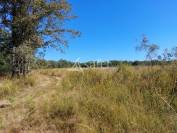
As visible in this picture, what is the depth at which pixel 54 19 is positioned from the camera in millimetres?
17188

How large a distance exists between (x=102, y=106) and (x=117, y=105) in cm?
34

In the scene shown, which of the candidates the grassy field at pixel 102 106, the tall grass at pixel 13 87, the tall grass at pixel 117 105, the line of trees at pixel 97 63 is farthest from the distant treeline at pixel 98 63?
the tall grass at pixel 13 87

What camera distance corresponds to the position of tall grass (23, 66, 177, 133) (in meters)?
6.42

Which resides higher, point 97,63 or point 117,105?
point 97,63

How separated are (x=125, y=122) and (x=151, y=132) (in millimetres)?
610

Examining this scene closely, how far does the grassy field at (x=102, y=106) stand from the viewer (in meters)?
6.48

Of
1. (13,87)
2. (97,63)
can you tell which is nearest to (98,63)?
(97,63)

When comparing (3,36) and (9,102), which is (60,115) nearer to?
(9,102)

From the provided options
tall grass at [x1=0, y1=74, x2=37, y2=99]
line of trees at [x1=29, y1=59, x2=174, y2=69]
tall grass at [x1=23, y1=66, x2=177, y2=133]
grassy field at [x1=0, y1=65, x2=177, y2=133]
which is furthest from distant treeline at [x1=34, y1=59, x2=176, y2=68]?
tall grass at [x1=0, y1=74, x2=37, y2=99]

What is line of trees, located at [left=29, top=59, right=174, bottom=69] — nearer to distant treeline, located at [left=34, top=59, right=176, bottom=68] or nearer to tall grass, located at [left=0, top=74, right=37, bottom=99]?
distant treeline, located at [left=34, top=59, right=176, bottom=68]

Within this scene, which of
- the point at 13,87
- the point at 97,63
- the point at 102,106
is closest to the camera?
the point at 102,106

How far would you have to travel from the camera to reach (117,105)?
727 cm

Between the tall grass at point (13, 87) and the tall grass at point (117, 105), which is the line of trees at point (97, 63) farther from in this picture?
the tall grass at point (13, 87)

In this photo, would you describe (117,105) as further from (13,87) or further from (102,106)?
(13,87)
